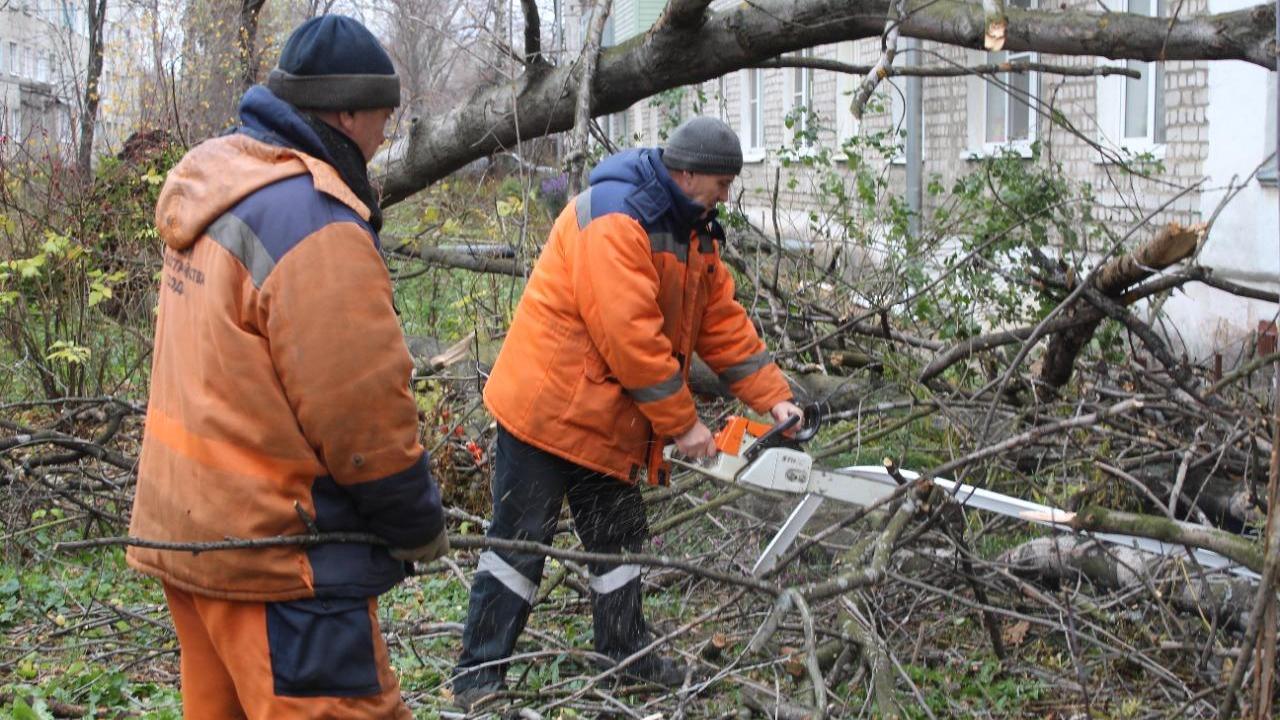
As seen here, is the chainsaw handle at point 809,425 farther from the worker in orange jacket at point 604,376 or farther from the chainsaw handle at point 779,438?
the worker in orange jacket at point 604,376

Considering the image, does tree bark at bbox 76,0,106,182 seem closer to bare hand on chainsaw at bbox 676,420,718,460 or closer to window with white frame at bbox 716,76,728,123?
window with white frame at bbox 716,76,728,123

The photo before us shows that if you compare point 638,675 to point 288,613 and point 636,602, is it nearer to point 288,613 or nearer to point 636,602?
point 636,602

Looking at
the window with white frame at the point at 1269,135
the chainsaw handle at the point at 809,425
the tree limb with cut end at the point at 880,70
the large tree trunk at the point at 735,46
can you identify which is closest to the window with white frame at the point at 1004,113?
the window with white frame at the point at 1269,135

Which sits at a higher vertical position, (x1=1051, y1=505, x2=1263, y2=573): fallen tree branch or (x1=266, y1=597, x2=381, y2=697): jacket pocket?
(x1=266, y1=597, x2=381, y2=697): jacket pocket

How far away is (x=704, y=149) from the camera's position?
383 cm

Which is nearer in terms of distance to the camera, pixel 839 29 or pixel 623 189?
pixel 623 189

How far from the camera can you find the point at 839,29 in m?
5.61

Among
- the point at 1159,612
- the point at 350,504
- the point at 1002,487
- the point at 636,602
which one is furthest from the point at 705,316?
the point at 350,504

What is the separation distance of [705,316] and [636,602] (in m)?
1.00

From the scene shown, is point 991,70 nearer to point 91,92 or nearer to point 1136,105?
point 1136,105

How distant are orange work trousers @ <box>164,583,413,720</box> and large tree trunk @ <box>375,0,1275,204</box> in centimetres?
342

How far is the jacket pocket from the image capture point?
241 centimetres

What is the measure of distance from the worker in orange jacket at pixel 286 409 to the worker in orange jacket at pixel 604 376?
1.28 m

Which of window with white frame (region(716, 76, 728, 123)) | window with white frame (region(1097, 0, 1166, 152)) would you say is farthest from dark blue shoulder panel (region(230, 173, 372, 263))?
window with white frame (region(1097, 0, 1166, 152))
